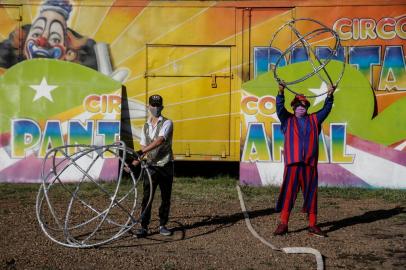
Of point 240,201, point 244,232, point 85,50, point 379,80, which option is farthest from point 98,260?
point 379,80

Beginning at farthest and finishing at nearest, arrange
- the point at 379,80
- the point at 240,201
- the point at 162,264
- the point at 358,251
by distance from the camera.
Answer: the point at 379,80 < the point at 240,201 < the point at 358,251 < the point at 162,264

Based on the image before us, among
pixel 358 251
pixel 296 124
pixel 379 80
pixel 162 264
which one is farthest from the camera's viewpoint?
pixel 379 80

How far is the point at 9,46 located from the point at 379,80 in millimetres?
7277

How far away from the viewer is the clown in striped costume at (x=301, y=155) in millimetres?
7875

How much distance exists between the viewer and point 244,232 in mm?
8203

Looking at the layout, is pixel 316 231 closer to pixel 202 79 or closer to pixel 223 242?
pixel 223 242

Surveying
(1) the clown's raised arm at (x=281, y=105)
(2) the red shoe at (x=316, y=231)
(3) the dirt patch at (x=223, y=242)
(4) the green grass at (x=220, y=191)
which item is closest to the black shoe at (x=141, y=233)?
(3) the dirt patch at (x=223, y=242)

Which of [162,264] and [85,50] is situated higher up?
[85,50]

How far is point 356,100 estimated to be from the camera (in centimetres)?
1136

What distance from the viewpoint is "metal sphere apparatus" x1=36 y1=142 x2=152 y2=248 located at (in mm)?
7195

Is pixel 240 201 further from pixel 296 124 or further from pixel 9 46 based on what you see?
pixel 9 46

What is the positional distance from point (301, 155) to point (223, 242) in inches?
60.5

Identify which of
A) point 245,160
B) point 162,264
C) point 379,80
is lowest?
point 162,264

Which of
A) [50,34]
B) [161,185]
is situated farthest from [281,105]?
[50,34]
